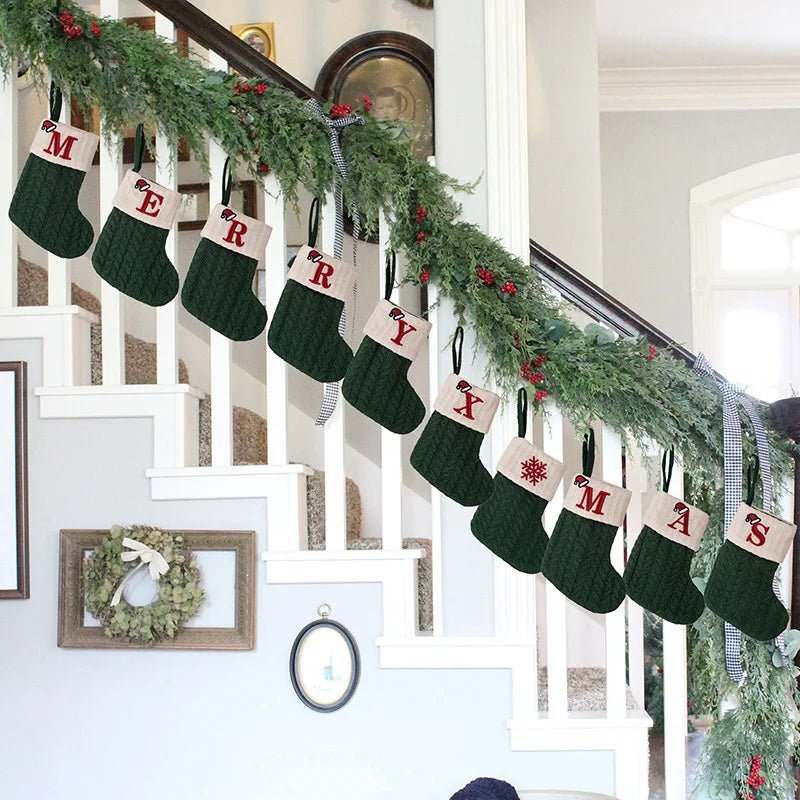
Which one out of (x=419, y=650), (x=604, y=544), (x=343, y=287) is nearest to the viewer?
(x=604, y=544)

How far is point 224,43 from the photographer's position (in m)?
2.21

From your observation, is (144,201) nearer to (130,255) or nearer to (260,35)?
(130,255)

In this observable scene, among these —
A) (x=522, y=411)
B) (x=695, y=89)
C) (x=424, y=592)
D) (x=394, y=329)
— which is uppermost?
(x=695, y=89)

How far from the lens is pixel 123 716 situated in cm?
220

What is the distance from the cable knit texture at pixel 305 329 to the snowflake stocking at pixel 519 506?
405 millimetres

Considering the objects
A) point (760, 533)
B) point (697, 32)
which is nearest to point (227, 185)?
point (760, 533)

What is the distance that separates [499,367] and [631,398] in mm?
278

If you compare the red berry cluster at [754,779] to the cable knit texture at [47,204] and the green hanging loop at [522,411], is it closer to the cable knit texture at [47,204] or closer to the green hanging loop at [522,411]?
the green hanging loop at [522,411]

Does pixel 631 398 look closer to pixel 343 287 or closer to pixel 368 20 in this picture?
pixel 343 287

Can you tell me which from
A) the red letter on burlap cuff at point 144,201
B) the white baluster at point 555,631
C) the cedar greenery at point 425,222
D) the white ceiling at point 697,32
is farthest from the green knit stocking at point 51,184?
the white ceiling at point 697,32

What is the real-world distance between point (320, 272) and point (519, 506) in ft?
1.90

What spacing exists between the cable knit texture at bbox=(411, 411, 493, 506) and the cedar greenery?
0.21 m

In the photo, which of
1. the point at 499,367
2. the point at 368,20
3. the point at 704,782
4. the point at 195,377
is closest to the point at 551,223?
the point at 368,20

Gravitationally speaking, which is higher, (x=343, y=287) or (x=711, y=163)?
(x=711, y=163)
